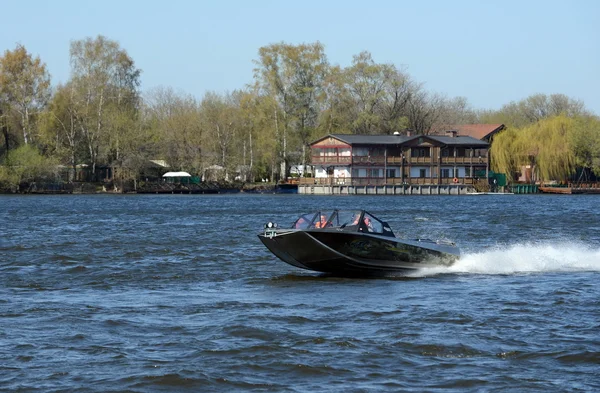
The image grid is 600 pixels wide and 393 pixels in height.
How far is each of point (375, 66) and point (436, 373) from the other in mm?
103017

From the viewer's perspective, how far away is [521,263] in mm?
28875

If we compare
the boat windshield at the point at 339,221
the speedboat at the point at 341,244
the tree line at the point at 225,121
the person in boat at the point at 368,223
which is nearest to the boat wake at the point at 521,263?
the speedboat at the point at 341,244

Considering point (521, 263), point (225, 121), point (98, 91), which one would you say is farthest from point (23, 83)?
point (521, 263)

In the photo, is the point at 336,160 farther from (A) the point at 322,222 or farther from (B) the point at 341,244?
(B) the point at 341,244

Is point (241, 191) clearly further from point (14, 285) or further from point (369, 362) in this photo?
point (369, 362)

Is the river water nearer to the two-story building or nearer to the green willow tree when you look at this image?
the two-story building

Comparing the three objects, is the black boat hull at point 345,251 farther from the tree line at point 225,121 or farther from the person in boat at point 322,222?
the tree line at point 225,121

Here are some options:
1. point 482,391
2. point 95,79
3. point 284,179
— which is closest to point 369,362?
point 482,391

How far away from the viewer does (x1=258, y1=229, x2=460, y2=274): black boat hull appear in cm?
2425

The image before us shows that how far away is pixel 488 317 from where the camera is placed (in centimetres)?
1936

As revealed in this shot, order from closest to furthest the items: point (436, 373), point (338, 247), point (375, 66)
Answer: point (436, 373), point (338, 247), point (375, 66)

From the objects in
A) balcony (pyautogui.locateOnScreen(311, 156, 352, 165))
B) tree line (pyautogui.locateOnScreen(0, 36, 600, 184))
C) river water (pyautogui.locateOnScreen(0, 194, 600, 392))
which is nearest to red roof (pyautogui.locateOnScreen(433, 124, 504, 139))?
tree line (pyautogui.locateOnScreen(0, 36, 600, 184))

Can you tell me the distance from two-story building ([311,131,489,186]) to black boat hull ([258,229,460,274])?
87.8 m

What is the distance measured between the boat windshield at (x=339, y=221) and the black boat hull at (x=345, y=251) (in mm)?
248
